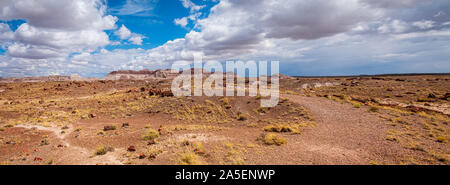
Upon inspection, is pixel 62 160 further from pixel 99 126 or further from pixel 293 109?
pixel 293 109

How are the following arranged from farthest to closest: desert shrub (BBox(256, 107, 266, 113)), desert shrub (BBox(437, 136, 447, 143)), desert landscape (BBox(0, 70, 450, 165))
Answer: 1. desert shrub (BBox(256, 107, 266, 113))
2. desert shrub (BBox(437, 136, 447, 143))
3. desert landscape (BBox(0, 70, 450, 165))

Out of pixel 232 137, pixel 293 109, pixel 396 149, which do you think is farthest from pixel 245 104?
pixel 396 149

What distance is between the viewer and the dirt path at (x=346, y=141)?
28.0 ft

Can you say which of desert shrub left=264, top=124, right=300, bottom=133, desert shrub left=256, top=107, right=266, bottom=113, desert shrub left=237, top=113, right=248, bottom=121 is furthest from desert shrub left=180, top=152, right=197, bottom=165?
desert shrub left=256, top=107, right=266, bottom=113

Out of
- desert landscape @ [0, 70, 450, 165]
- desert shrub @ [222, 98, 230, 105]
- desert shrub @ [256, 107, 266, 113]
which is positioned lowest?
desert landscape @ [0, 70, 450, 165]

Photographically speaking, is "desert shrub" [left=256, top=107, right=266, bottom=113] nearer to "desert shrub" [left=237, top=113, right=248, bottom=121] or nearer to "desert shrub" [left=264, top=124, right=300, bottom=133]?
"desert shrub" [left=237, top=113, right=248, bottom=121]

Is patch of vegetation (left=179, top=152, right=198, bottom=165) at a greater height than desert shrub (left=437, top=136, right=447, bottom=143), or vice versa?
desert shrub (left=437, top=136, right=447, bottom=143)

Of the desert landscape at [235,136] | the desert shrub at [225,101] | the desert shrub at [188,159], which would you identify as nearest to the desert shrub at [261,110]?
the desert landscape at [235,136]

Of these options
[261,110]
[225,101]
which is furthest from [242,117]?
[225,101]

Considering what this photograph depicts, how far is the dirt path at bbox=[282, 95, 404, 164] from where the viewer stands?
8547mm

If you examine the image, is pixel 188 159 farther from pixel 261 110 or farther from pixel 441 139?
pixel 441 139

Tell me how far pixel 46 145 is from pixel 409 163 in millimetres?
19783
